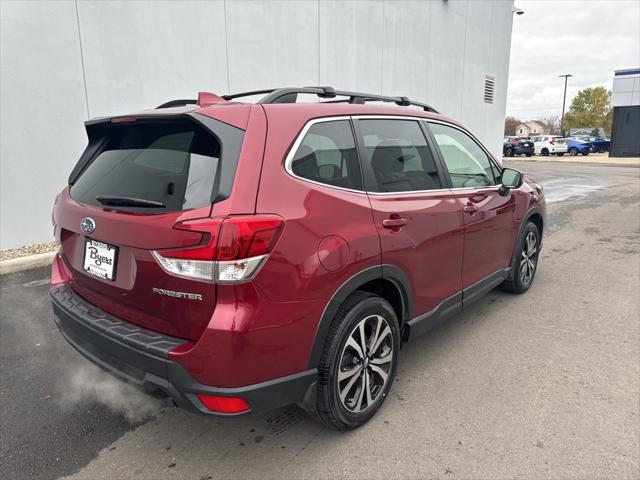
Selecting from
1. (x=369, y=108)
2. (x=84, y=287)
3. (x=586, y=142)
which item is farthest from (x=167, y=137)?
(x=586, y=142)

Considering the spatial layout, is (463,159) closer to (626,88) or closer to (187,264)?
(187,264)

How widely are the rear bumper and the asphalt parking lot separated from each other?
0.48 m

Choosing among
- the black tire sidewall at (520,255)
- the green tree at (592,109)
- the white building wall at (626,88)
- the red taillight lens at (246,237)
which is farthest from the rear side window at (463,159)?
the green tree at (592,109)

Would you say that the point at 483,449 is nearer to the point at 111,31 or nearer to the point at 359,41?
the point at 111,31

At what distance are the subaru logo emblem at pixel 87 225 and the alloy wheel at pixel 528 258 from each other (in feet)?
13.0

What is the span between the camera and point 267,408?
86.4 inches

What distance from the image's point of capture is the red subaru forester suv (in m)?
2.02

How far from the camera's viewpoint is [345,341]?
97.4 inches

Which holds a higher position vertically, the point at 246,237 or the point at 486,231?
the point at 246,237

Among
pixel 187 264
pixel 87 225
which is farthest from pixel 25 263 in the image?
pixel 187 264

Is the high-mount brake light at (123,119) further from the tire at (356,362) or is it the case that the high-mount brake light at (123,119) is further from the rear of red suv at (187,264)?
the tire at (356,362)

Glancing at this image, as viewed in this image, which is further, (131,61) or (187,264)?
(131,61)

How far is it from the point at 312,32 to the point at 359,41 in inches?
70.0

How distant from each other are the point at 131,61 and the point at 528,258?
6.23 meters
